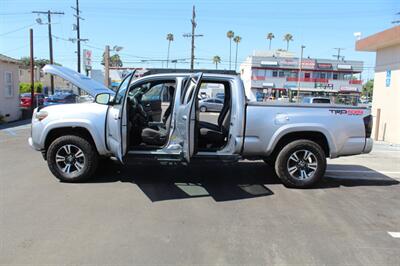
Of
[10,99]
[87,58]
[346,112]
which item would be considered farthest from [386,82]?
[87,58]

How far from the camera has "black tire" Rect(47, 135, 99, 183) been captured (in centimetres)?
687

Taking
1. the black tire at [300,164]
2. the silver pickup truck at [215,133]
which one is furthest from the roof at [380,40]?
the black tire at [300,164]

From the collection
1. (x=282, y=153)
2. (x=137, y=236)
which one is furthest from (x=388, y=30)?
(x=137, y=236)

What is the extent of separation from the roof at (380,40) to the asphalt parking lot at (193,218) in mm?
7387

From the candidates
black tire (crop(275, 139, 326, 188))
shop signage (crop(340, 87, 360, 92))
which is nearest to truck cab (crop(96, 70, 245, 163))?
black tire (crop(275, 139, 326, 188))

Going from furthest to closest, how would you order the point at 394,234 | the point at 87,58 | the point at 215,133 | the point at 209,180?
the point at 87,58 < the point at 209,180 < the point at 215,133 < the point at 394,234

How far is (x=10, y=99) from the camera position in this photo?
793 inches

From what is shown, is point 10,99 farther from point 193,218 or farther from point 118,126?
point 193,218

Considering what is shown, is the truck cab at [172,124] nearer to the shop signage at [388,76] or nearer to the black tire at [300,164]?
the black tire at [300,164]

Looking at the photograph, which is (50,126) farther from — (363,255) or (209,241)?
(363,255)

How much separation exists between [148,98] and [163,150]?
4.84 ft

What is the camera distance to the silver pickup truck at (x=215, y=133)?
674 centimetres

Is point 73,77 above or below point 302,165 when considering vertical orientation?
above

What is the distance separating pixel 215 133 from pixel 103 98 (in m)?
2.05
